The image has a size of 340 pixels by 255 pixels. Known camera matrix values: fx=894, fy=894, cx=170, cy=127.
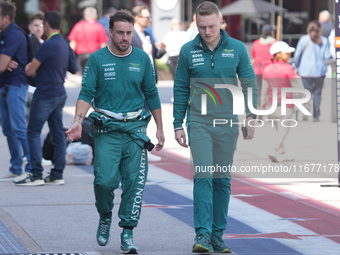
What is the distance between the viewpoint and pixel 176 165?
12.0 m

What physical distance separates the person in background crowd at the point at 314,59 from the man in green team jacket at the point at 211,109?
11.0 metres

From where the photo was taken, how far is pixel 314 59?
17.5 m

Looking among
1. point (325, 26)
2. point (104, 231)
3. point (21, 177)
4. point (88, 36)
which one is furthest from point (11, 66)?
point (325, 26)

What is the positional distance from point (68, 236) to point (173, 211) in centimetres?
148

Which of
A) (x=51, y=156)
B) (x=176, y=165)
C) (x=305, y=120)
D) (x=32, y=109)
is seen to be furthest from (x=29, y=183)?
(x=305, y=120)

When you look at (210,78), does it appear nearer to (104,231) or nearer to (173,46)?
(104,231)

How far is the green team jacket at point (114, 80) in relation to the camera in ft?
21.9

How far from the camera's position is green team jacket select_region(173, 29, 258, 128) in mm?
6582

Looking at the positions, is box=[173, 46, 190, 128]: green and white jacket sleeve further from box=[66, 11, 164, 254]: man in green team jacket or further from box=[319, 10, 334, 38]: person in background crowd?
box=[319, 10, 334, 38]: person in background crowd

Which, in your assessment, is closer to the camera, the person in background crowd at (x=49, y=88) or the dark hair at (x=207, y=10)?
the dark hair at (x=207, y=10)

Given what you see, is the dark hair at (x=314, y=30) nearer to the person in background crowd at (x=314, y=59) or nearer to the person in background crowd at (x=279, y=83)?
the person in background crowd at (x=314, y=59)

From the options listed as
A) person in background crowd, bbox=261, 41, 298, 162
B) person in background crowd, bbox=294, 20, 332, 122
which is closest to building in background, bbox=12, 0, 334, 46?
person in background crowd, bbox=294, 20, 332, 122

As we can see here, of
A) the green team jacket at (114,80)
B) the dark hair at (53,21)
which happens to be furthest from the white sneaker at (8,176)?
the green team jacket at (114,80)

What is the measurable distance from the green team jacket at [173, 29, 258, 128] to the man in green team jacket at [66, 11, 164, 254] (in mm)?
302
